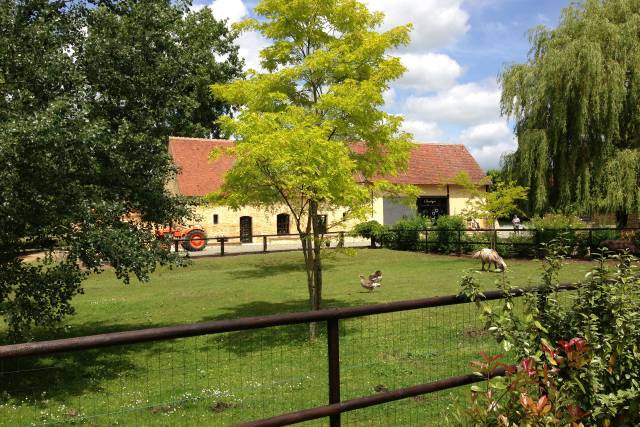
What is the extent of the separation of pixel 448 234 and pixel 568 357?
2530 cm

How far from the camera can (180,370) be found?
8.23 meters

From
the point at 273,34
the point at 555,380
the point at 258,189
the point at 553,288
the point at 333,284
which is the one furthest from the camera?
the point at 333,284

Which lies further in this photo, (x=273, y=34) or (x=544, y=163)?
(x=544, y=163)

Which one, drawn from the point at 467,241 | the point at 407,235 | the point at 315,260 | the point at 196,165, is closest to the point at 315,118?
the point at 315,260

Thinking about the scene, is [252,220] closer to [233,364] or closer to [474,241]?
[474,241]

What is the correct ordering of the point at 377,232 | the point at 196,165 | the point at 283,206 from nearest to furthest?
the point at 377,232 → the point at 283,206 → the point at 196,165

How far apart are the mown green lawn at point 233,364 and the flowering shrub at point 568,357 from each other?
371 mm

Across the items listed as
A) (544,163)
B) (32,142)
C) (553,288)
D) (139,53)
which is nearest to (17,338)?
(32,142)

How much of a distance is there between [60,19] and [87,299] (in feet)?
31.2

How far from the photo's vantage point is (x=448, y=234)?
2788cm

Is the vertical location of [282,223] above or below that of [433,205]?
below

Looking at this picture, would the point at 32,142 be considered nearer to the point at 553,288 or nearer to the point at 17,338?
the point at 17,338

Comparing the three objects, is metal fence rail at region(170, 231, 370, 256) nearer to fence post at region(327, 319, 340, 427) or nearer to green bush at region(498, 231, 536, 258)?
green bush at region(498, 231, 536, 258)

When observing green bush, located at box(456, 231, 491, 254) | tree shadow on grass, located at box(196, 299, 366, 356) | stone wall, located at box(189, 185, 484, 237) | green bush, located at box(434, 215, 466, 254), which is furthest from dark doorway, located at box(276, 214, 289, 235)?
tree shadow on grass, located at box(196, 299, 366, 356)
